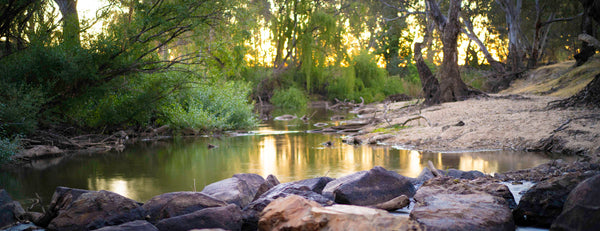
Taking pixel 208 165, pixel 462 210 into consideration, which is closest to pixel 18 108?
pixel 208 165

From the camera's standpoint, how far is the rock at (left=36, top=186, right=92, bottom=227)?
12.4ft

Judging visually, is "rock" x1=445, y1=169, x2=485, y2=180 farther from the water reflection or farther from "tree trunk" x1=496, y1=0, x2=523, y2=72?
"tree trunk" x1=496, y1=0, x2=523, y2=72

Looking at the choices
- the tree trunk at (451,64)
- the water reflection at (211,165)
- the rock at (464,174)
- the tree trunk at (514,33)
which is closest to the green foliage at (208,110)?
the water reflection at (211,165)

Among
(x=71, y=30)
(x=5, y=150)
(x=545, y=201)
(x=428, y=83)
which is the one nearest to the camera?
(x=545, y=201)

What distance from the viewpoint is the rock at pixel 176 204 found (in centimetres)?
367

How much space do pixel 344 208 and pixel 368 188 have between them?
3.25 ft

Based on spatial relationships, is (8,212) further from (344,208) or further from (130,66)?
(130,66)

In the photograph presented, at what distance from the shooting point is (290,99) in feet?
91.3

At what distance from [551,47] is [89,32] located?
1377 inches

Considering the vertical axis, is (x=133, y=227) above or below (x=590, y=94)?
below

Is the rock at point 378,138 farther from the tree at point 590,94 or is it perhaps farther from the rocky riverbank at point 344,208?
the rocky riverbank at point 344,208

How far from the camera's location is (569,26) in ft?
92.2

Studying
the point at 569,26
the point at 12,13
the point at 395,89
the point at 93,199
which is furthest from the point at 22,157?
the point at 569,26

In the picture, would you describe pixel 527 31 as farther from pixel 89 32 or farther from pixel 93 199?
pixel 93 199
